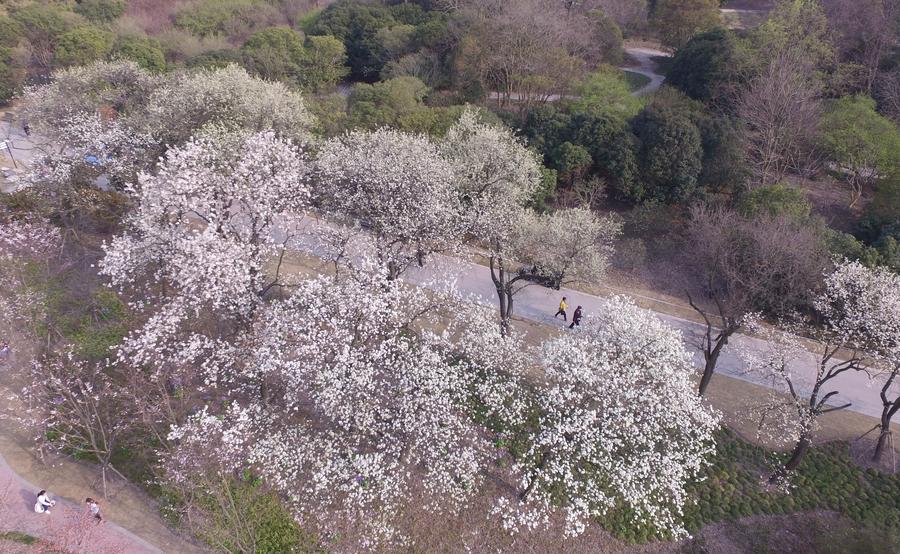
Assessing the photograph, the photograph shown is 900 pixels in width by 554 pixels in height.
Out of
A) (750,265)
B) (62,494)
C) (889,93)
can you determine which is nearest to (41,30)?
(62,494)

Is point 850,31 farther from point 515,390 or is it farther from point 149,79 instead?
point 149,79

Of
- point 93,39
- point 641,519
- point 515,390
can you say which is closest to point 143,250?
point 515,390

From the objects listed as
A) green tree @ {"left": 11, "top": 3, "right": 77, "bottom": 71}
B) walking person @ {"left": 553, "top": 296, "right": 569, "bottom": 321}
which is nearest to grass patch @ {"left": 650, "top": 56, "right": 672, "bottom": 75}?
walking person @ {"left": 553, "top": 296, "right": 569, "bottom": 321}

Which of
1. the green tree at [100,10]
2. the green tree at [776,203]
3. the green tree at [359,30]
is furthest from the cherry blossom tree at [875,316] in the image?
the green tree at [100,10]

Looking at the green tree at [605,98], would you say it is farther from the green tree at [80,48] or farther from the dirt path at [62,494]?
the green tree at [80,48]

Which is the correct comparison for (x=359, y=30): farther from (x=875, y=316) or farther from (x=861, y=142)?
(x=875, y=316)
